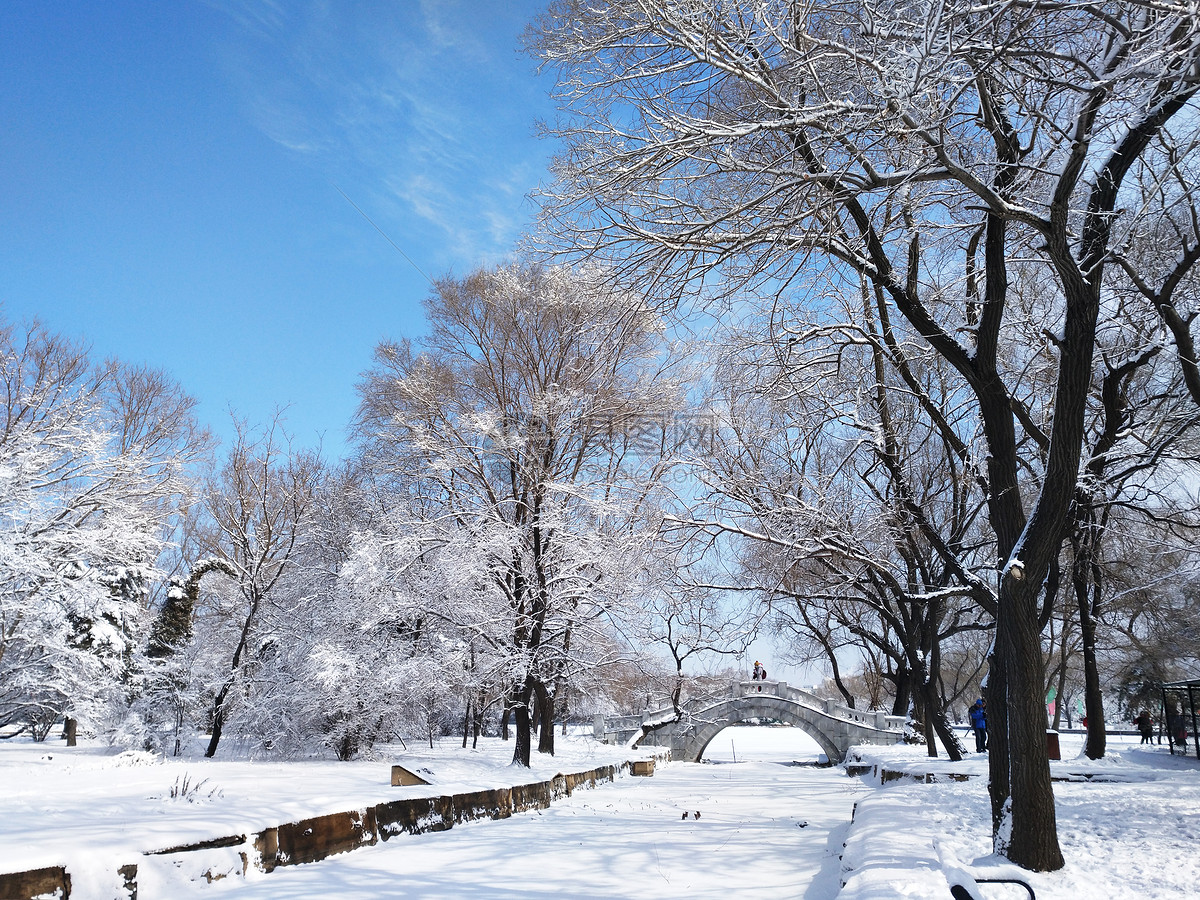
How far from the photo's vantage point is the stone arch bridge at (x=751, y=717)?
32.1 meters

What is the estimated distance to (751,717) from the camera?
3606cm

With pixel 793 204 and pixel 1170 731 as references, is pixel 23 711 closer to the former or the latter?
pixel 793 204

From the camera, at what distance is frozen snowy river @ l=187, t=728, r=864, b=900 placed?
6109mm

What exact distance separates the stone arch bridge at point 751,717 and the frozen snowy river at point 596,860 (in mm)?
20307

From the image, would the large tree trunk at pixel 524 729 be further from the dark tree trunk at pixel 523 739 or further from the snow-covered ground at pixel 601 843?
the snow-covered ground at pixel 601 843

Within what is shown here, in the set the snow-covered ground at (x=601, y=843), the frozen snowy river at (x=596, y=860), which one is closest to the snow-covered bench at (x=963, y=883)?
the snow-covered ground at (x=601, y=843)

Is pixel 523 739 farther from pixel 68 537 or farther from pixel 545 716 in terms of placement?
pixel 68 537

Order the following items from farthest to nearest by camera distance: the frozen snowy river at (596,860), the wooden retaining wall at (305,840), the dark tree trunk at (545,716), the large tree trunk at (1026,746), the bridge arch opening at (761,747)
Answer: the bridge arch opening at (761,747) < the dark tree trunk at (545,716) < the frozen snowy river at (596,860) < the large tree trunk at (1026,746) < the wooden retaining wall at (305,840)

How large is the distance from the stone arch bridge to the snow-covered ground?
20.7 m

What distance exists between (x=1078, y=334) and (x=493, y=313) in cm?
1458

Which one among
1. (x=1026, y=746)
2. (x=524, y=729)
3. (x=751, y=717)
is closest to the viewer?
(x=1026, y=746)

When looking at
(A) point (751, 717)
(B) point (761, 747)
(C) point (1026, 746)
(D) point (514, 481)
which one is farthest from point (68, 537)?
(B) point (761, 747)

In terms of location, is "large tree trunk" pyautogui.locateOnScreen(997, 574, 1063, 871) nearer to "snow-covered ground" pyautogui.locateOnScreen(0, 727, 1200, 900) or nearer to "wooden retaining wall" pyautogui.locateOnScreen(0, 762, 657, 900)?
"snow-covered ground" pyautogui.locateOnScreen(0, 727, 1200, 900)

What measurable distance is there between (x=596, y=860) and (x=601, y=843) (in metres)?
1.12
